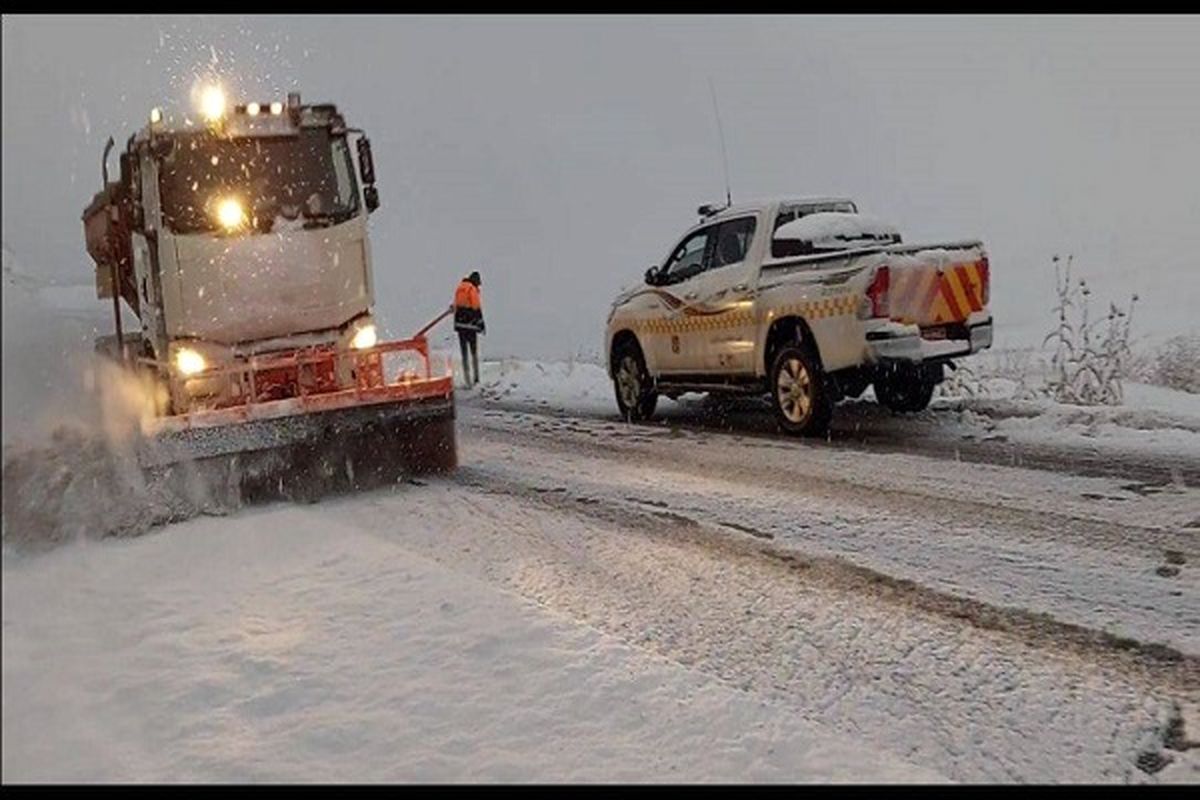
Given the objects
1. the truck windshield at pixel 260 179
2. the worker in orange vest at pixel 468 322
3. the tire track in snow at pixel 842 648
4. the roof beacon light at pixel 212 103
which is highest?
the roof beacon light at pixel 212 103

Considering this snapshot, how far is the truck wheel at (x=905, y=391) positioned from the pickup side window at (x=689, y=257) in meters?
2.11

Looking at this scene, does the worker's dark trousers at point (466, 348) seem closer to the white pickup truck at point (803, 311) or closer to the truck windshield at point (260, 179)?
the white pickup truck at point (803, 311)

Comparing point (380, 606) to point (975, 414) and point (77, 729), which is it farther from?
point (975, 414)

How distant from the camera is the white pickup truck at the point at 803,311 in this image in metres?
8.34

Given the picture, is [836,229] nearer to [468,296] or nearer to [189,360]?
[189,360]

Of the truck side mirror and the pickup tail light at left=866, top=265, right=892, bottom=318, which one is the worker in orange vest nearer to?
the truck side mirror

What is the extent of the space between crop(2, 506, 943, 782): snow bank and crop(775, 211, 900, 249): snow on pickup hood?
574 centimetres

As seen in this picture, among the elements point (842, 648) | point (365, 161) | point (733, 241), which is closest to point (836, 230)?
point (733, 241)

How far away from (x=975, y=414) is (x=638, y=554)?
17.5 feet

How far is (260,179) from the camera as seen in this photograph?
27.1 feet

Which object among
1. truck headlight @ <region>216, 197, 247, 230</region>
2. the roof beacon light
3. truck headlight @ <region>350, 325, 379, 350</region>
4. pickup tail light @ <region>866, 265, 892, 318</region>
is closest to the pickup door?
pickup tail light @ <region>866, 265, 892, 318</region>

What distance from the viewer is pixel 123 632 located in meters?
2.09

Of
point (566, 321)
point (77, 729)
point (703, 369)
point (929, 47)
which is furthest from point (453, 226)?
point (77, 729)

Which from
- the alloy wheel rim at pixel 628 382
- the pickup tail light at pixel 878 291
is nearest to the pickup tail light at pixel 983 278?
the pickup tail light at pixel 878 291
